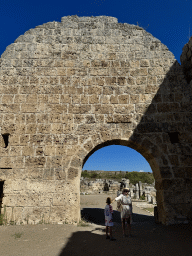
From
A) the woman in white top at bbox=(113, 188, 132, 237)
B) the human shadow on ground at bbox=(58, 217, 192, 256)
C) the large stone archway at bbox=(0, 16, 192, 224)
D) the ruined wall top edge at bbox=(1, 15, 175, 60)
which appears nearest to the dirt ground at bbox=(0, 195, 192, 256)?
the human shadow on ground at bbox=(58, 217, 192, 256)

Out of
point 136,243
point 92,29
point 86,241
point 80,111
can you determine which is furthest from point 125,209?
point 92,29

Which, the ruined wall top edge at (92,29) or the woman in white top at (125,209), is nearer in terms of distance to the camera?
the woman in white top at (125,209)

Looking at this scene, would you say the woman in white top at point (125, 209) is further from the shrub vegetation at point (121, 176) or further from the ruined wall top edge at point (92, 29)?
the shrub vegetation at point (121, 176)

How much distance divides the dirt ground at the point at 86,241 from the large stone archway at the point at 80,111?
19.2 inches

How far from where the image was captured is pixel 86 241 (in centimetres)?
383

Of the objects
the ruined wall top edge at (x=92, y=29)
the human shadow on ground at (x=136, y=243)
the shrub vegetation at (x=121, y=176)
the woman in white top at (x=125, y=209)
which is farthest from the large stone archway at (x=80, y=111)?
the shrub vegetation at (x=121, y=176)

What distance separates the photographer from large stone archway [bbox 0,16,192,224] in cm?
516

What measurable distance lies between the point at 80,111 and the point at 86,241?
317 cm

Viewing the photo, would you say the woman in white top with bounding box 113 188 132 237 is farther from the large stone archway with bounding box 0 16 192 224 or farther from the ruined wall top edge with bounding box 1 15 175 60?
the ruined wall top edge with bounding box 1 15 175 60

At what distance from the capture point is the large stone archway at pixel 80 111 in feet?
16.9

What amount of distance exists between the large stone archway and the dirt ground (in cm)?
49

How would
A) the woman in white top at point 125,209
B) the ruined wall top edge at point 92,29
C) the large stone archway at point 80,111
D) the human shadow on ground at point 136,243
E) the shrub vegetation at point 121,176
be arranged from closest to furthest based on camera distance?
the human shadow on ground at point 136,243 < the woman in white top at point 125,209 < the large stone archway at point 80,111 < the ruined wall top edge at point 92,29 < the shrub vegetation at point 121,176

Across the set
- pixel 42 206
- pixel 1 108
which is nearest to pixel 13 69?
pixel 1 108

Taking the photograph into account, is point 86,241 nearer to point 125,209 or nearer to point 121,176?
point 125,209
